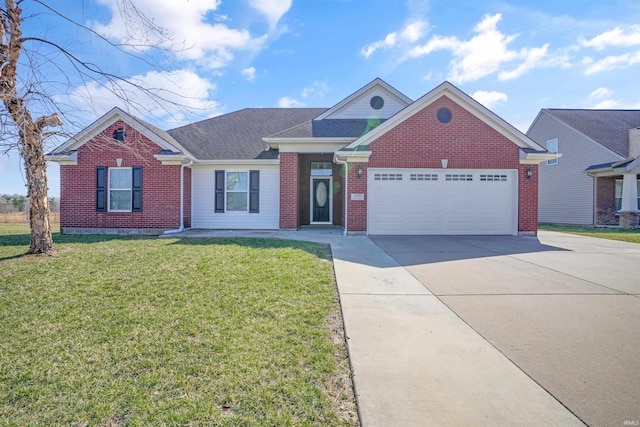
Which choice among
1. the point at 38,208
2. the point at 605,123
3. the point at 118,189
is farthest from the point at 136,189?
the point at 605,123

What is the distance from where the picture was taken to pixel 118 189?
40.9ft

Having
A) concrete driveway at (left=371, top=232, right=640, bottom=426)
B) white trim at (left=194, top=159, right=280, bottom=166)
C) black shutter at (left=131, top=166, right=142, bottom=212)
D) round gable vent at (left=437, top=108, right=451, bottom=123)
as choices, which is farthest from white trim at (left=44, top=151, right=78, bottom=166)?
round gable vent at (left=437, top=108, right=451, bottom=123)

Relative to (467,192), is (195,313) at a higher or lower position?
lower

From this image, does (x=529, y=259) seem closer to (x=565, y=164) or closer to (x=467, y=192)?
(x=467, y=192)

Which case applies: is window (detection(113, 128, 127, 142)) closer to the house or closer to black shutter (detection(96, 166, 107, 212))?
black shutter (detection(96, 166, 107, 212))

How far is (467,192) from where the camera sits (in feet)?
38.4

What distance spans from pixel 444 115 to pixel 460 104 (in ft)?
2.18

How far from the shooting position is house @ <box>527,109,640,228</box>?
16734mm

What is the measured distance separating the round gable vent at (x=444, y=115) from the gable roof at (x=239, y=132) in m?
6.62

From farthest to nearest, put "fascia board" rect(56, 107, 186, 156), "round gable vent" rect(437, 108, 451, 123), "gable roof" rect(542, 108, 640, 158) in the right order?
"gable roof" rect(542, 108, 640, 158) < "fascia board" rect(56, 107, 186, 156) < "round gable vent" rect(437, 108, 451, 123)

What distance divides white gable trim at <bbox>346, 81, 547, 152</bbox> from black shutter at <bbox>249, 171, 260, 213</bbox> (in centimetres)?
442

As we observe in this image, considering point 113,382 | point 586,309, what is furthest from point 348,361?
point 586,309

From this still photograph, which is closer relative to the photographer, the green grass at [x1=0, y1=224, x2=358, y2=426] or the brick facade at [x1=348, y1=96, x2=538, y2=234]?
the green grass at [x1=0, y1=224, x2=358, y2=426]

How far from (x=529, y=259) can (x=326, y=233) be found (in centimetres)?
660
